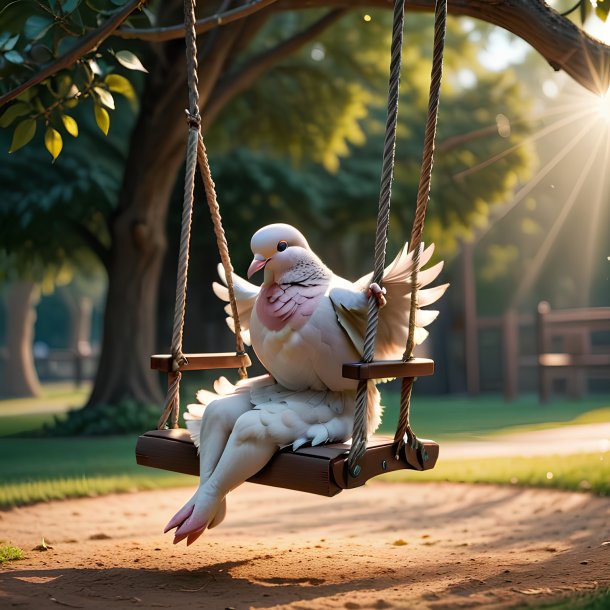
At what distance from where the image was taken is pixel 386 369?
3076mm

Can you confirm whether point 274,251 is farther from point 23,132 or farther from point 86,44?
point 23,132

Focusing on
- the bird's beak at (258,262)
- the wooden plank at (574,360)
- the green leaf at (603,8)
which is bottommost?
the wooden plank at (574,360)

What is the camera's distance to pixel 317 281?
11.6 ft

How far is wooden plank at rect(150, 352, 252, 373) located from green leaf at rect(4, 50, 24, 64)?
1416 millimetres

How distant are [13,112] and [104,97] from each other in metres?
0.42

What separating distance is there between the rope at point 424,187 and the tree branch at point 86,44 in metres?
1.27

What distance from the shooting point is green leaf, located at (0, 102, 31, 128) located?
4.12 m

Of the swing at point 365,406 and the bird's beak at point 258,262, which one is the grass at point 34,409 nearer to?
the swing at point 365,406

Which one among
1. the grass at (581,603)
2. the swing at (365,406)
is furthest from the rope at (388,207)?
the grass at (581,603)

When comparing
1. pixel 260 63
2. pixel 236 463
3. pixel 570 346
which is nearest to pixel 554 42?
pixel 236 463

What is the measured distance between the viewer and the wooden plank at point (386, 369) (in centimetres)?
300

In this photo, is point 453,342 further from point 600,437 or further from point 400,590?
point 400,590

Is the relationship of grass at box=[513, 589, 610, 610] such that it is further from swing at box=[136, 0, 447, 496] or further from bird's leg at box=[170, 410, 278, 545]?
bird's leg at box=[170, 410, 278, 545]

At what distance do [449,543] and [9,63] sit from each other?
3123 millimetres
